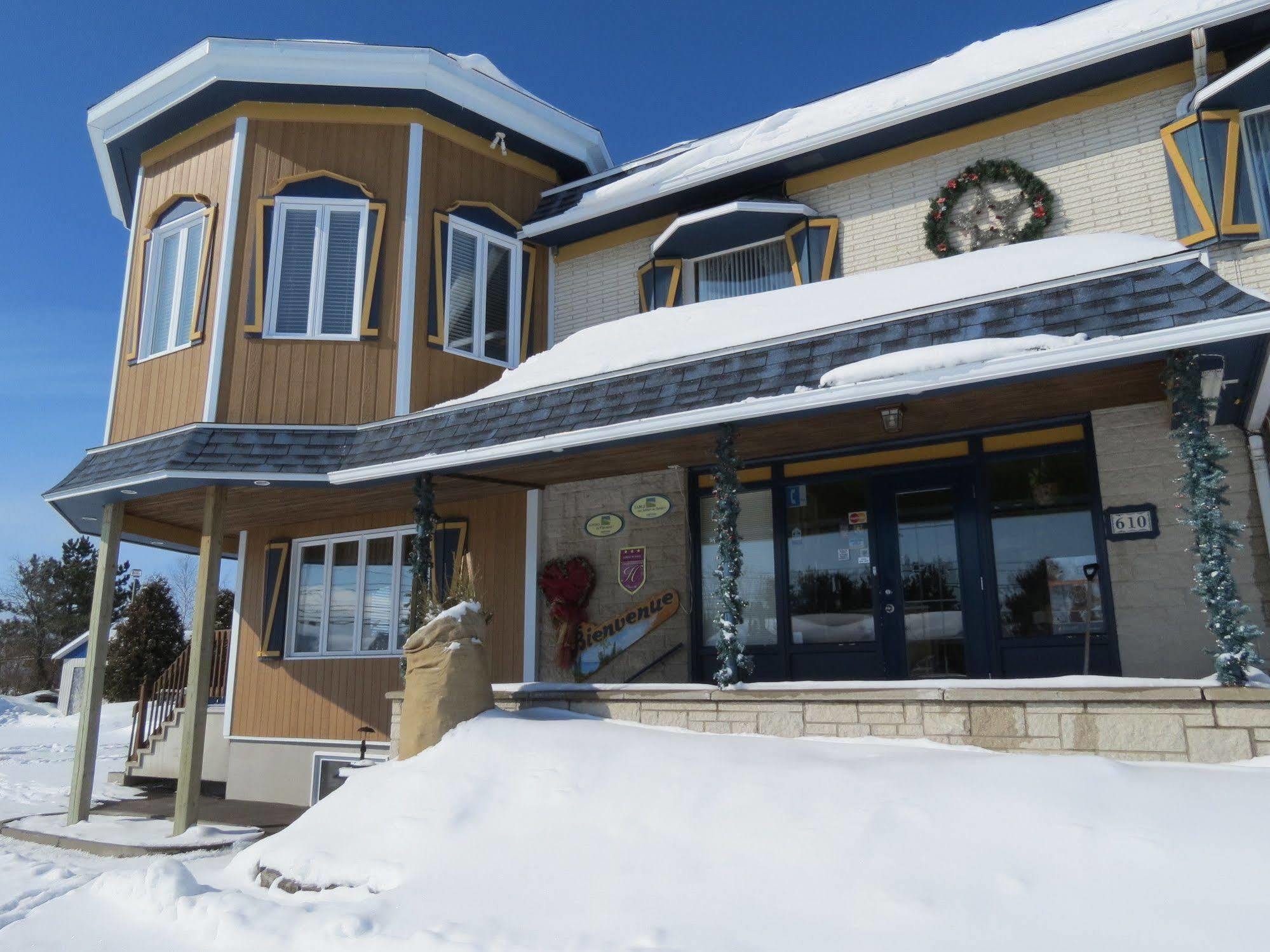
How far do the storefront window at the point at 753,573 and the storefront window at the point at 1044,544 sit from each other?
2004mm

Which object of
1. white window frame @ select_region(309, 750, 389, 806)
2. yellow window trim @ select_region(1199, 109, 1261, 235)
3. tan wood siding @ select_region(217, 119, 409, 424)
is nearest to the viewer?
yellow window trim @ select_region(1199, 109, 1261, 235)

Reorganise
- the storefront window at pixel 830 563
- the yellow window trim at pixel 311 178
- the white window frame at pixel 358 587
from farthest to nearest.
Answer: the white window frame at pixel 358 587 → the yellow window trim at pixel 311 178 → the storefront window at pixel 830 563

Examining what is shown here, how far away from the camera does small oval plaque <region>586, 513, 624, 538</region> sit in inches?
380

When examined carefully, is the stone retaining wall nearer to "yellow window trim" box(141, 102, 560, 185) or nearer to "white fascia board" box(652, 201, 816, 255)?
"white fascia board" box(652, 201, 816, 255)

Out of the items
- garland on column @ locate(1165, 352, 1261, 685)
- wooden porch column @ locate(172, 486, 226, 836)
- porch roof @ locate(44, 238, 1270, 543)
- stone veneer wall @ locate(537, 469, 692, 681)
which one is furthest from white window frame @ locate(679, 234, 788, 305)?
garland on column @ locate(1165, 352, 1261, 685)

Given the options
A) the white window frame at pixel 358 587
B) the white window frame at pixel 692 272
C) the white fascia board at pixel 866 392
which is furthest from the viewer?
the white window frame at pixel 692 272

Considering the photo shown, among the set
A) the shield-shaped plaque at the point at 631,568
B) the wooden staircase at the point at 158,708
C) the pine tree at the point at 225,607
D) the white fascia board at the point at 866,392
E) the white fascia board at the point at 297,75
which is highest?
the white fascia board at the point at 297,75

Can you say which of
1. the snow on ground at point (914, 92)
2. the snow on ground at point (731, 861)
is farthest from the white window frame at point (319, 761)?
the snow on ground at point (914, 92)

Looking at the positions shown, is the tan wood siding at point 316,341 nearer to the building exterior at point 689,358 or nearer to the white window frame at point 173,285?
the building exterior at point 689,358

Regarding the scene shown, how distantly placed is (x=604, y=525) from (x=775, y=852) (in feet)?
17.6

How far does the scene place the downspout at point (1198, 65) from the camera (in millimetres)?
7941

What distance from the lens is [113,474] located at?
9430 millimetres

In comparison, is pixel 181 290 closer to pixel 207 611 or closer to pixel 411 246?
pixel 411 246

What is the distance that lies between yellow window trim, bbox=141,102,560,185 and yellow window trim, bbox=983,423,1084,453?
6.87m
